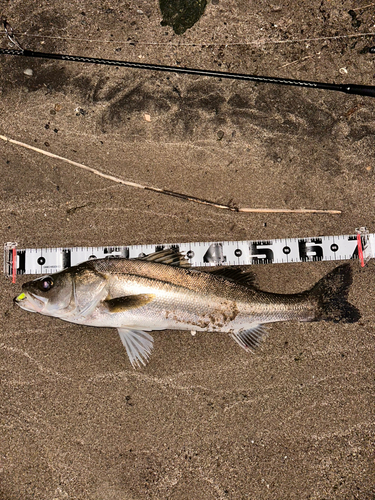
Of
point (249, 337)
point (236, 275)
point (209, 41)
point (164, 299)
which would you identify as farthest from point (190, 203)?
point (209, 41)

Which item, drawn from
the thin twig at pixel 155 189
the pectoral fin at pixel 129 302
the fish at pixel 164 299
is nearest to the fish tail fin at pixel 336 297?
the fish at pixel 164 299

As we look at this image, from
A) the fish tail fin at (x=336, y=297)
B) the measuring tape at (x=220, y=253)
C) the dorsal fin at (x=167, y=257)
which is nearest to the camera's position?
the dorsal fin at (x=167, y=257)

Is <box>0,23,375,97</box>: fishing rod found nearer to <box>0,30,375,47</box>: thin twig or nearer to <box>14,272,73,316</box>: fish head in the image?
<box>0,30,375,47</box>: thin twig

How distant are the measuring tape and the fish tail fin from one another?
272 mm

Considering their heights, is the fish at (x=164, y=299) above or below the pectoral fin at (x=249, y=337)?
above

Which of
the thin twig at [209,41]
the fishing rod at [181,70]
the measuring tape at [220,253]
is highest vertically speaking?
the thin twig at [209,41]

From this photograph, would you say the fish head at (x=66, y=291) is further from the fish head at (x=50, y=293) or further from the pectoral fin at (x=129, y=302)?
the pectoral fin at (x=129, y=302)

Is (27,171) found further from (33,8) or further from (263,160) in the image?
(263,160)

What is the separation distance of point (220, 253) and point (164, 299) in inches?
31.5

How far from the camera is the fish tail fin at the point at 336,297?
11.0 ft

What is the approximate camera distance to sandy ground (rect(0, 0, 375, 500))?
352 centimetres

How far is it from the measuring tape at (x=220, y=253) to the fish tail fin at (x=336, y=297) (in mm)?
272

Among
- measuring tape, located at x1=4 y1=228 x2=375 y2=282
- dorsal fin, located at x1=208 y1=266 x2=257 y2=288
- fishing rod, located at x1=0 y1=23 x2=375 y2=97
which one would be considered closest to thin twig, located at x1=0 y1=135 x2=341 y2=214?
measuring tape, located at x1=4 y1=228 x2=375 y2=282

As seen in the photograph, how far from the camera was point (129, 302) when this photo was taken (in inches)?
122
